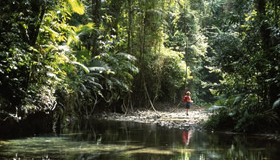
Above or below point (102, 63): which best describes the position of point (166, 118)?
below

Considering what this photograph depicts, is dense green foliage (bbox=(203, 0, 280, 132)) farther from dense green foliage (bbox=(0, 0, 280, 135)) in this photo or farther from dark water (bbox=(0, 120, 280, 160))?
dark water (bbox=(0, 120, 280, 160))

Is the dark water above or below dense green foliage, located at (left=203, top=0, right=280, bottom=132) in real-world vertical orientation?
below

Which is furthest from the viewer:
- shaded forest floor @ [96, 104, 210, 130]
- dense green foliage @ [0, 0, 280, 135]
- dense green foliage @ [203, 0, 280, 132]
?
shaded forest floor @ [96, 104, 210, 130]

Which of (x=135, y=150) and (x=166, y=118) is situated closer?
(x=135, y=150)

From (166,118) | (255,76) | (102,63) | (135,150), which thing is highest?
(102,63)

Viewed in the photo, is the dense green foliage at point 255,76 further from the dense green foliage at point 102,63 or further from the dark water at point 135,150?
the dark water at point 135,150

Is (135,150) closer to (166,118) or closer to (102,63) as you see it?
(166,118)

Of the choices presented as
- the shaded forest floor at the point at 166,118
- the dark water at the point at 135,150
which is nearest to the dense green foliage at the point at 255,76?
the shaded forest floor at the point at 166,118

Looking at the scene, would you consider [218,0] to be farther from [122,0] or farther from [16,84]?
[16,84]

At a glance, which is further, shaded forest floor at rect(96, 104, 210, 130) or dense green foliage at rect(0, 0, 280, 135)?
shaded forest floor at rect(96, 104, 210, 130)

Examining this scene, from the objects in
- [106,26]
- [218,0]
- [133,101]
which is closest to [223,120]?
[133,101]

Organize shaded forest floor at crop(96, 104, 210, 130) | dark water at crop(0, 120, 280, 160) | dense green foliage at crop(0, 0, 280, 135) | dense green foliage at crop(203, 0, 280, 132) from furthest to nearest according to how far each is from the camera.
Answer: shaded forest floor at crop(96, 104, 210, 130) < dense green foliage at crop(203, 0, 280, 132) < dense green foliage at crop(0, 0, 280, 135) < dark water at crop(0, 120, 280, 160)

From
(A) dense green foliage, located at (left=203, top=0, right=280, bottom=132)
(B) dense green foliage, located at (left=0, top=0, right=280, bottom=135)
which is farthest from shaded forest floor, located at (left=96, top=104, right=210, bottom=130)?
(A) dense green foliage, located at (left=203, top=0, right=280, bottom=132)

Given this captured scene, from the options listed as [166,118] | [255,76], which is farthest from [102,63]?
[255,76]
